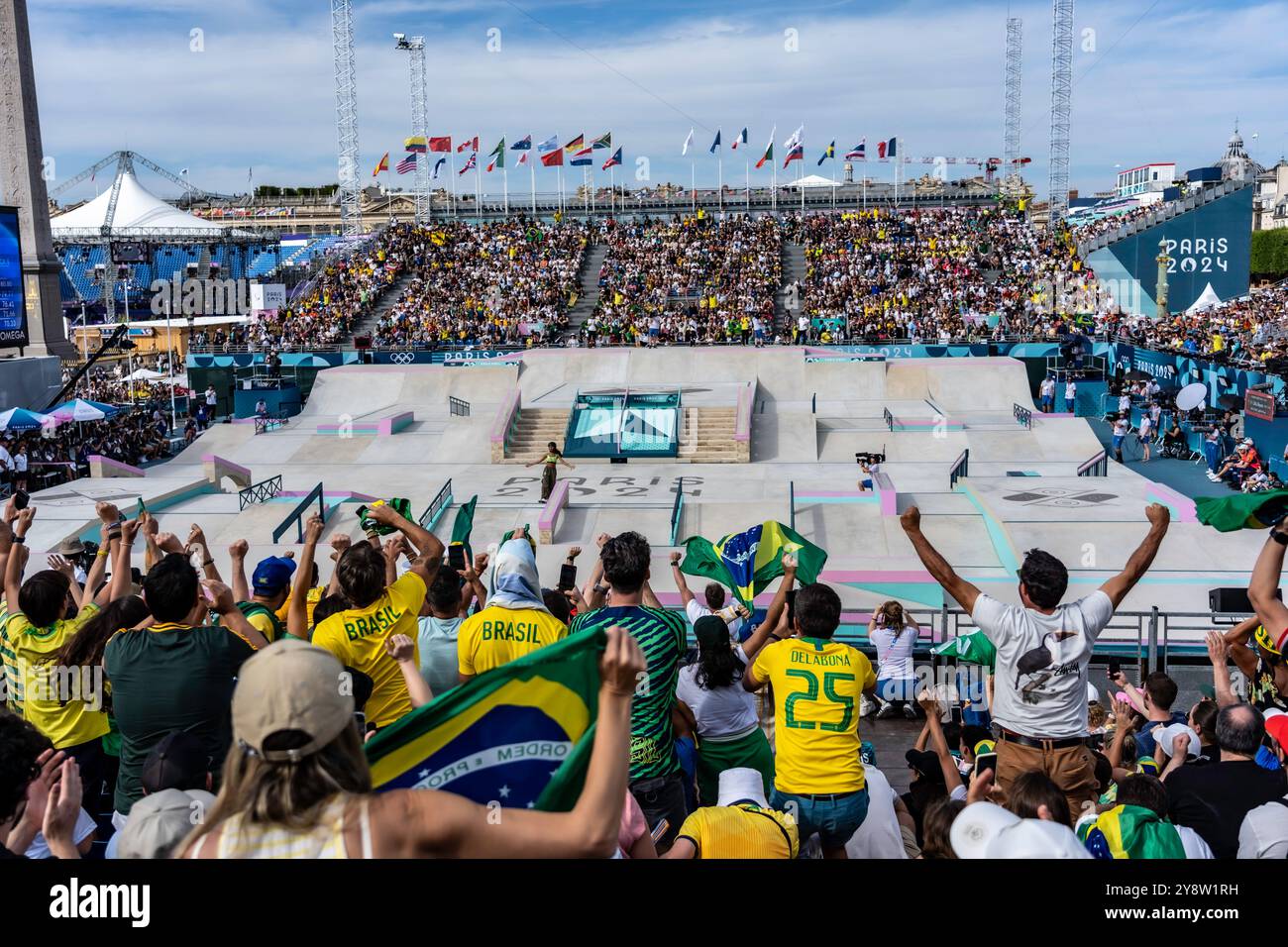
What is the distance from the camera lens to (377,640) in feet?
16.2

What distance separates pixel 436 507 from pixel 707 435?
7996 millimetres

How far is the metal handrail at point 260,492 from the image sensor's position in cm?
2242

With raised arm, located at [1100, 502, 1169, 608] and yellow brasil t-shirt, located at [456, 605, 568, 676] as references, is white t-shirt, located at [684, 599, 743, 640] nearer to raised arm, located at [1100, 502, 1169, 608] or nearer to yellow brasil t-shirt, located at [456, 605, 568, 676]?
yellow brasil t-shirt, located at [456, 605, 568, 676]

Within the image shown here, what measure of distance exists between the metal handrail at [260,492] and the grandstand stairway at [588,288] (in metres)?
20.0

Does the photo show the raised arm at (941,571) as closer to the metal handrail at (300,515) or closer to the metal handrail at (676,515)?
the metal handrail at (676,515)

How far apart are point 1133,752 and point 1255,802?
1.63 meters

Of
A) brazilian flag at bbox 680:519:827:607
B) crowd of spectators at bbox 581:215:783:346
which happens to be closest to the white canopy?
crowd of spectators at bbox 581:215:783:346

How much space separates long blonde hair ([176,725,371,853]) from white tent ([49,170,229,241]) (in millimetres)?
85449

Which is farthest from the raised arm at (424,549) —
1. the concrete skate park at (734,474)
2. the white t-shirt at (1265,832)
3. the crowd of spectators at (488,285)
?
the crowd of spectators at (488,285)

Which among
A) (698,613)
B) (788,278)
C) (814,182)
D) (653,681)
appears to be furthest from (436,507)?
(814,182)

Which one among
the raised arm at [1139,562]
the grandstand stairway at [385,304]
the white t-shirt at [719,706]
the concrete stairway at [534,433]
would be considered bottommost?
the concrete stairway at [534,433]

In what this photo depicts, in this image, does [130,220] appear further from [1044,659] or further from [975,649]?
[1044,659]

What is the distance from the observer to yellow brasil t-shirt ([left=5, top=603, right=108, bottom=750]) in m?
4.96
